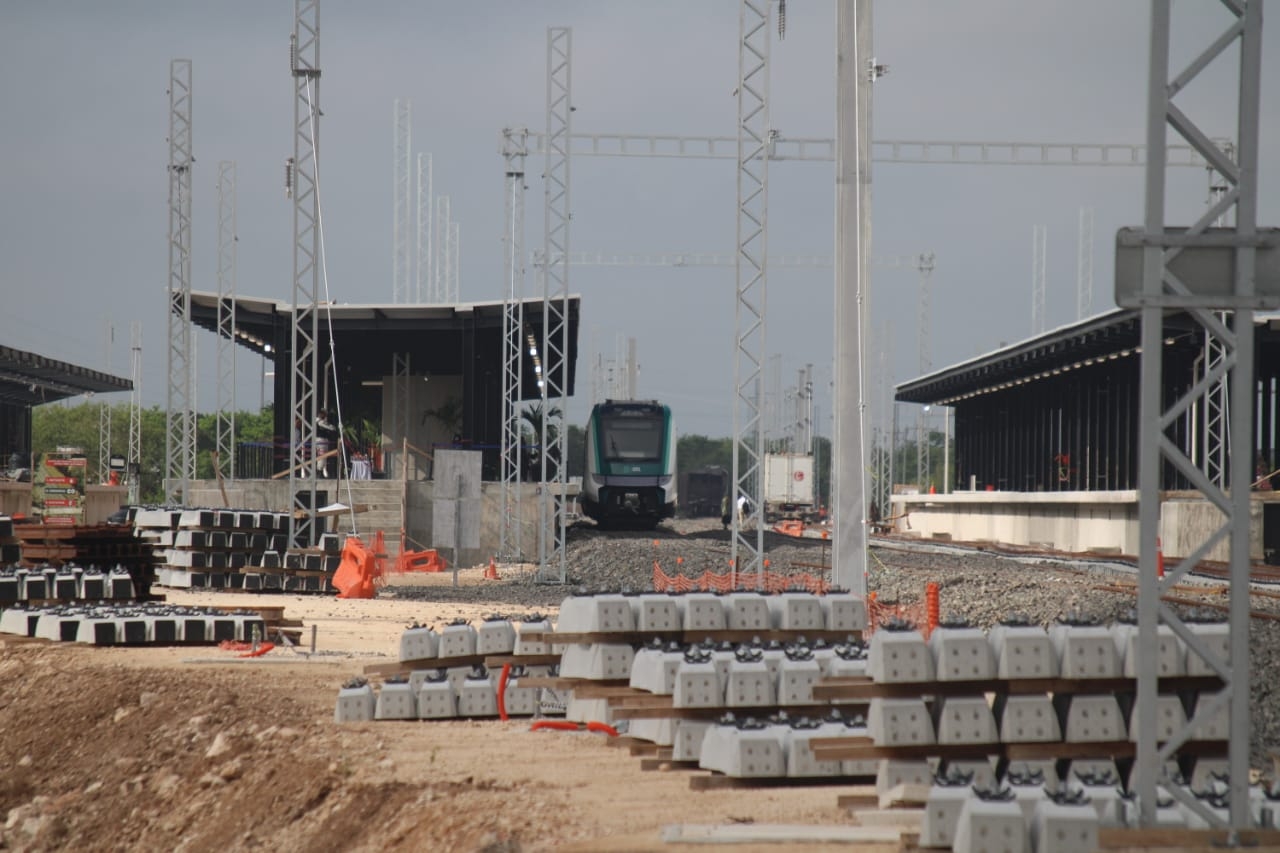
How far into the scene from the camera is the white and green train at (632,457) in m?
39.8

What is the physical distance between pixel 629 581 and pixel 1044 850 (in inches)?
867

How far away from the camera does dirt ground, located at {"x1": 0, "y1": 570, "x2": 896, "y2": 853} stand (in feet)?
28.4

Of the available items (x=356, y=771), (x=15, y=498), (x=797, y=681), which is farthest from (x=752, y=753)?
(x=15, y=498)

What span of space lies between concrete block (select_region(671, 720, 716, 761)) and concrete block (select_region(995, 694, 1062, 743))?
225 cm

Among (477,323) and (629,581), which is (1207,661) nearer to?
(629,581)

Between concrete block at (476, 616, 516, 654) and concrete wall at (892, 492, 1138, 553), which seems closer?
concrete block at (476, 616, 516, 654)

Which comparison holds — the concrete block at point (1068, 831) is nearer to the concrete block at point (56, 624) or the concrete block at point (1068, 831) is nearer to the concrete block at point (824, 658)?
the concrete block at point (824, 658)

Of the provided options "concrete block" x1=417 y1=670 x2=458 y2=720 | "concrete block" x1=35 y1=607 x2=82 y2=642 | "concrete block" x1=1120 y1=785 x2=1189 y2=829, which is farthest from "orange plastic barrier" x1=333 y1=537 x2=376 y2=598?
"concrete block" x1=1120 y1=785 x2=1189 y2=829

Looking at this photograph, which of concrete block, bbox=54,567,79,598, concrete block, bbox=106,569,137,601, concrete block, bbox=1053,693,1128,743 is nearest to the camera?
concrete block, bbox=1053,693,1128,743

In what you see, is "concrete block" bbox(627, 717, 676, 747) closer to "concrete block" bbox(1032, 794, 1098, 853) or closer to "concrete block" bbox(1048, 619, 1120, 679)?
"concrete block" bbox(1048, 619, 1120, 679)

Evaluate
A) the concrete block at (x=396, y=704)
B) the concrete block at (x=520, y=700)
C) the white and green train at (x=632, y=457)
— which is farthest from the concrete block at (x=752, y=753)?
the white and green train at (x=632, y=457)

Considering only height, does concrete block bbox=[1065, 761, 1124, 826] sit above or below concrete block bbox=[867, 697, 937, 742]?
below

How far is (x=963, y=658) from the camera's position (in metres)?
8.53

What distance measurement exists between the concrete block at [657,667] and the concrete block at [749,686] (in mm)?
421
